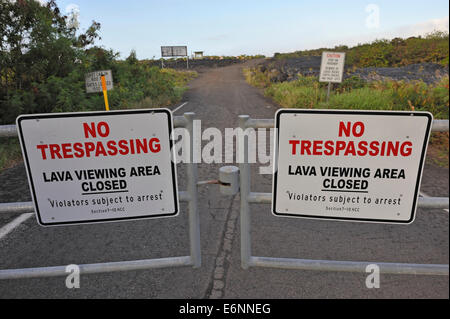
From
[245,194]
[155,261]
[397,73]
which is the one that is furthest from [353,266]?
[397,73]

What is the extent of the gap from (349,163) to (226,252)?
1580 millimetres

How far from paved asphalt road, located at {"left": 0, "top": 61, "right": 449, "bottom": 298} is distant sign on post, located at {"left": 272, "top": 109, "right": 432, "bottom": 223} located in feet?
2.40

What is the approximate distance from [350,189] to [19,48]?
9929 millimetres

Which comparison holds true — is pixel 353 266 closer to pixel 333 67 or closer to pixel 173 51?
pixel 333 67

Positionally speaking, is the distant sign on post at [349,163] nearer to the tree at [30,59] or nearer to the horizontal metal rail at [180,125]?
the horizontal metal rail at [180,125]

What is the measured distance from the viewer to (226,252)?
3.01 m

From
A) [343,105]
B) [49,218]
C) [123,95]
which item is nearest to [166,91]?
[123,95]

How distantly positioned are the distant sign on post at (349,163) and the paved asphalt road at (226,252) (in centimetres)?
73

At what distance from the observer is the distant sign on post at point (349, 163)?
1.92 metres

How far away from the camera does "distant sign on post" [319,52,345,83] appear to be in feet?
35.4

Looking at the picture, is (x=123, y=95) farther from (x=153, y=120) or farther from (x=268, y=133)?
(x=153, y=120)

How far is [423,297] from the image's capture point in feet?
7.62

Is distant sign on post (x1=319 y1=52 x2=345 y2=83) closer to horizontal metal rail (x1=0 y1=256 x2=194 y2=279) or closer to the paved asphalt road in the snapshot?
the paved asphalt road

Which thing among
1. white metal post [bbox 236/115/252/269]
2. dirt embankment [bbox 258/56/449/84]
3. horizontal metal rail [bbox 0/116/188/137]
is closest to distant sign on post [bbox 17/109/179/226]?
horizontal metal rail [bbox 0/116/188/137]
